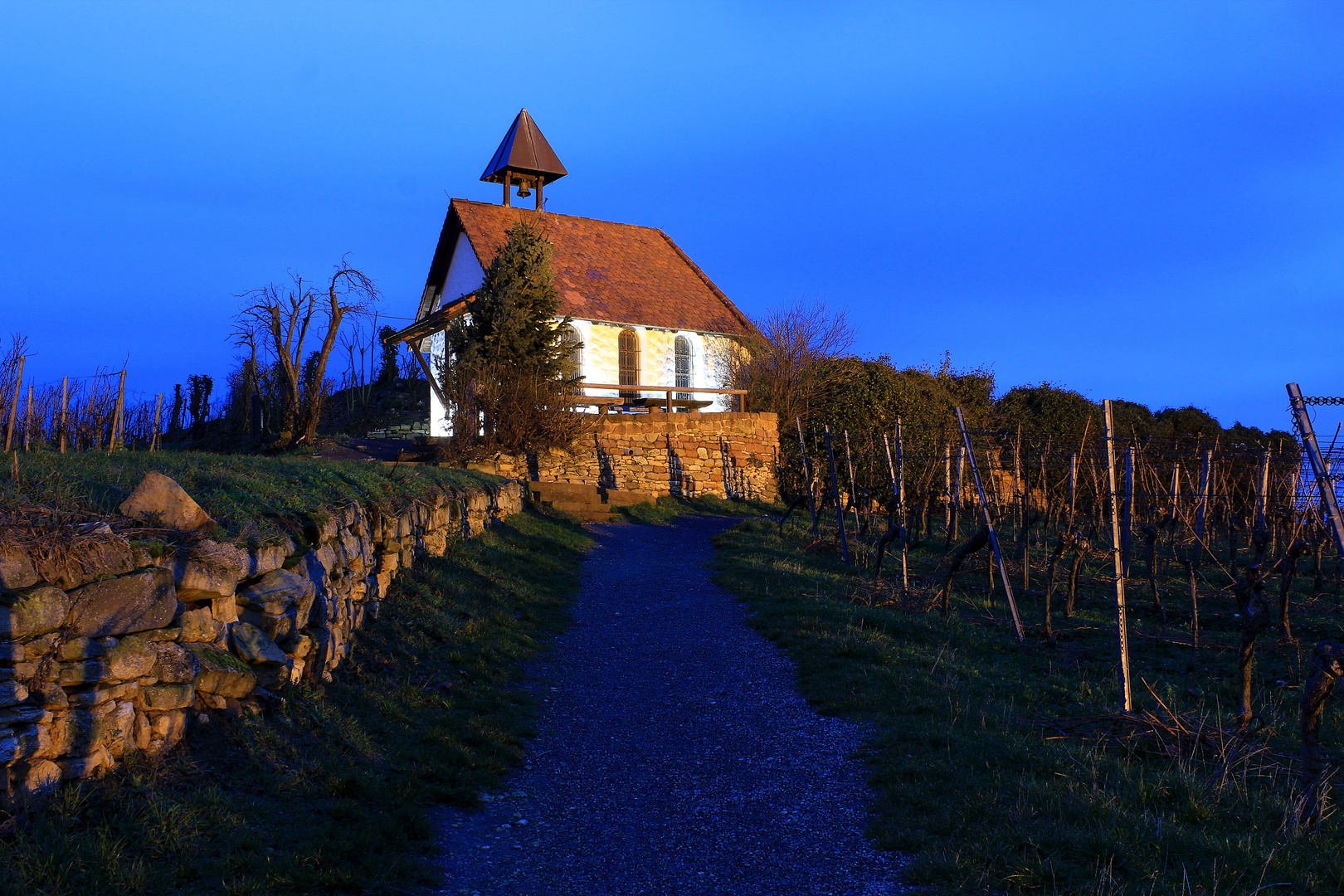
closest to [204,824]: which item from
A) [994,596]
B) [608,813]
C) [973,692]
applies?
A: [608,813]

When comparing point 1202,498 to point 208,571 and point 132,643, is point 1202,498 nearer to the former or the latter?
point 208,571

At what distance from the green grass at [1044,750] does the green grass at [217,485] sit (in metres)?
4.58

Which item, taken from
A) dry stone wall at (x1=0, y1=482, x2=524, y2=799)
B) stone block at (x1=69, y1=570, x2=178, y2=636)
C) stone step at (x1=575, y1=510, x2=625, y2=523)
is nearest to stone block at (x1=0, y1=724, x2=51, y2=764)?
dry stone wall at (x1=0, y1=482, x2=524, y2=799)

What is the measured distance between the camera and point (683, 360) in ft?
90.1

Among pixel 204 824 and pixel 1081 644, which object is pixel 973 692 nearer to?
pixel 1081 644

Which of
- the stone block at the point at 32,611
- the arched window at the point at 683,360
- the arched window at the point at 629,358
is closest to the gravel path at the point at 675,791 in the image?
the stone block at the point at 32,611

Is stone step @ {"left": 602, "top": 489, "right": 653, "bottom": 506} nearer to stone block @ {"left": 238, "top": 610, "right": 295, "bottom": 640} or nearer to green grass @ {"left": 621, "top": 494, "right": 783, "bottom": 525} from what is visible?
green grass @ {"left": 621, "top": 494, "right": 783, "bottom": 525}

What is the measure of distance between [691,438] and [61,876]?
19345 millimetres

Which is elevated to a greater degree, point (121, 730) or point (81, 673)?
point (81, 673)

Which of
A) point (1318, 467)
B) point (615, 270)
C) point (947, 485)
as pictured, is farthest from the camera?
point (615, 270)

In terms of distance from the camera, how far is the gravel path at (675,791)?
4.26m

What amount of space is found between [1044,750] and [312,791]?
178 inches

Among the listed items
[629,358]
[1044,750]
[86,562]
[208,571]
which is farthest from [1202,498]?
[629,358]

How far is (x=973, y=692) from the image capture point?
22.3ft
